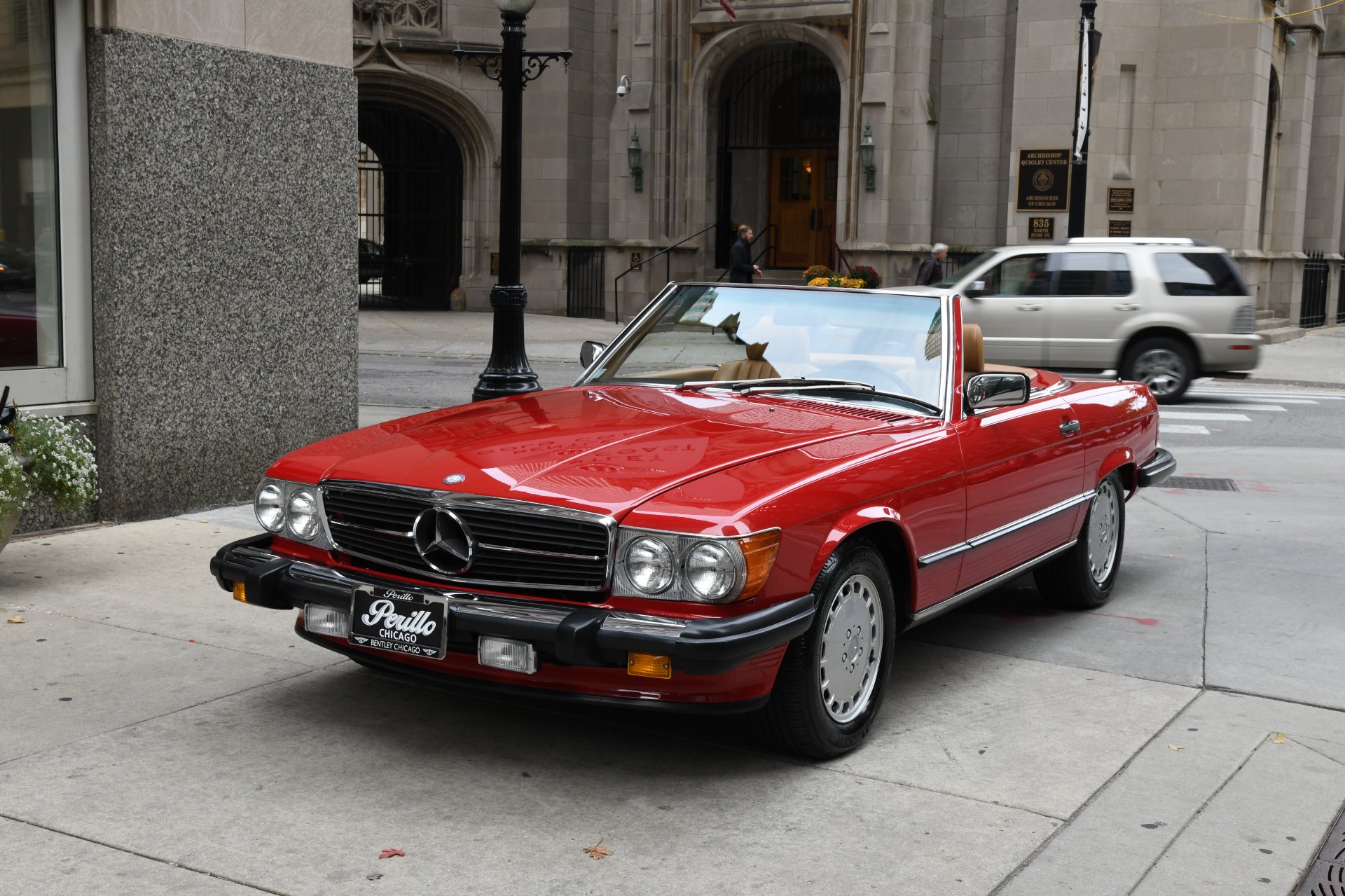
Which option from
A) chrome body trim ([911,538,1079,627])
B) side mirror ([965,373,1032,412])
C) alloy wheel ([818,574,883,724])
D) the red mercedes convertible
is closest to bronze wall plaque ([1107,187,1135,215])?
chrome body trim ([911,538,1079,627])

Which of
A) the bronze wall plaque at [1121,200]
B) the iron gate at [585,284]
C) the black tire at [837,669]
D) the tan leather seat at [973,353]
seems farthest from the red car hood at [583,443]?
the iron gate at [585,284]

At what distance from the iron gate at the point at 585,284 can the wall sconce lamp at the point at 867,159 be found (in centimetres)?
589

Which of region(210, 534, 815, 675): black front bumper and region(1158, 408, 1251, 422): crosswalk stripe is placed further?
region(1158, 408, 1251, 422): crosswalk stripe

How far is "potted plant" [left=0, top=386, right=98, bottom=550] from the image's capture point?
642 cm

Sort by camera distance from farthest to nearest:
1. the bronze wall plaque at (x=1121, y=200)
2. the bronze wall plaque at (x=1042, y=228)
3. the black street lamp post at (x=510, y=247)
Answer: the bronze wall plaque at (x=1042, y=228) < the bronze wall plaque at (x=1121, y=200) < the black street lamp post at (x=510, y=247)

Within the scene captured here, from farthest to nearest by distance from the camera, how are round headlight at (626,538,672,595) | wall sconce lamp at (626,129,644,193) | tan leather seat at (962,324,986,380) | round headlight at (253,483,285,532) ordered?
wall sconce lamp at (626,129,644,193), tan leather seat at (962,324,986,380), round headlight at (253,483,285,532), round headlight at (626,538,672,595)

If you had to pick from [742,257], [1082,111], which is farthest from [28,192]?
[1082,111]

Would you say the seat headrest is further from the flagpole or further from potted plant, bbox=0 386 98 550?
the flagpole

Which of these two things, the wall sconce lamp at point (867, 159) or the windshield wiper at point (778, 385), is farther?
the wall sconce lamp at point (867, 159)

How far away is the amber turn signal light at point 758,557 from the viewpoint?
4.14 m

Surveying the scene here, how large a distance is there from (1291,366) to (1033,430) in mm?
18295

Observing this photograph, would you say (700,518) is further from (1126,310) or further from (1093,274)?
(1093,274)

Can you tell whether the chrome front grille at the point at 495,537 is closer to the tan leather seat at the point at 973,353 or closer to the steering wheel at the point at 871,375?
the steering wheel at the point at 871,375

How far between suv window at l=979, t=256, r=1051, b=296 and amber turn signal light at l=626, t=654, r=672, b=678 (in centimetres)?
1387
